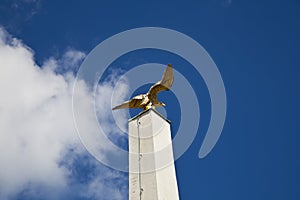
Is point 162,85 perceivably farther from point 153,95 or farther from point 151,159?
point 151,159

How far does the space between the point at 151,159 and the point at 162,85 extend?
337cm

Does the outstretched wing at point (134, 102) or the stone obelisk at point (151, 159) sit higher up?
the outstretched wing at point (134, 102)

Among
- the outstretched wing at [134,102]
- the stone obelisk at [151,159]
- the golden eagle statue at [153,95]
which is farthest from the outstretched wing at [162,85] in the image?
the stone obelisk at [151,159]

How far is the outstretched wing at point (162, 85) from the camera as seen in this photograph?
45.4 feet

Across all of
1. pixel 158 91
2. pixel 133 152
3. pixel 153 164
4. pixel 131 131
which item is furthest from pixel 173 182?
pixel 158 91

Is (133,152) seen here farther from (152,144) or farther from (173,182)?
(173,182)

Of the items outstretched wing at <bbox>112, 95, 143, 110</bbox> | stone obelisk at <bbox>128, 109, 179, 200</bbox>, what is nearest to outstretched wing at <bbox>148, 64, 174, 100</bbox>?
outstretched wing at <bbox>112, 95, 143, 110</bbox>

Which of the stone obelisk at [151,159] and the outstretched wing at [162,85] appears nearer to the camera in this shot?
the stone obelisk at [151,159]

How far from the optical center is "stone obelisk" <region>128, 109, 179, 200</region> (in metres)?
10.7

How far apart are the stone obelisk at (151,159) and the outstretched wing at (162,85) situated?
3.00 feet

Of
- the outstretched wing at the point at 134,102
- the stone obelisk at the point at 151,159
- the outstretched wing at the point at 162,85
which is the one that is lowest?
the stone obelisk at the point at 151,159

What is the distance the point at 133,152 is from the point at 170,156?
1.18 meters

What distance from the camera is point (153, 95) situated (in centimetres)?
1384

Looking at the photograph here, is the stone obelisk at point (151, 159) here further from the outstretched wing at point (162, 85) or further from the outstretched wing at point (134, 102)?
the outstretched wing at point (162, 85)
